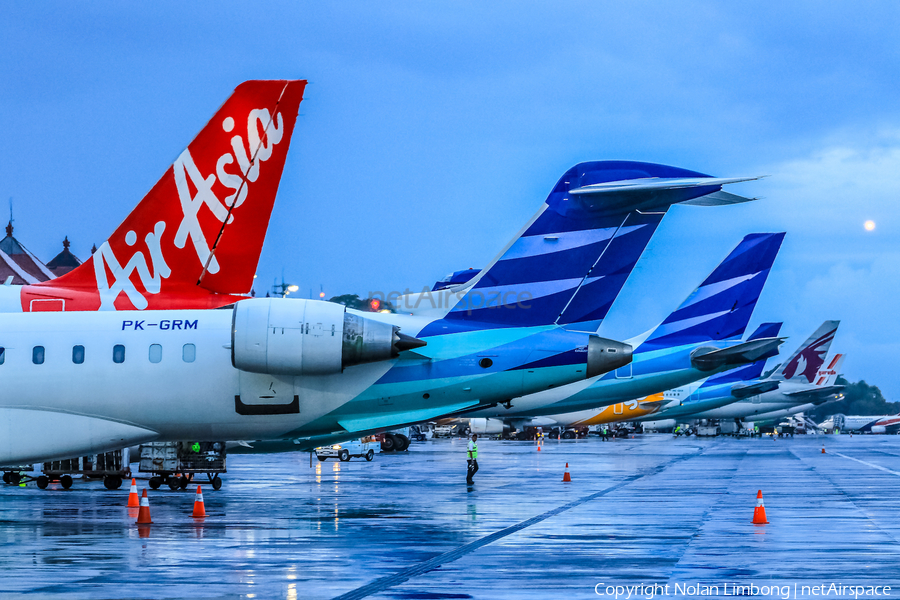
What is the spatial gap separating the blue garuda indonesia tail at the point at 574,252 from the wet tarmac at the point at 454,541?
4738 mm

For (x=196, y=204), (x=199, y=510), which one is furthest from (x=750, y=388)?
(x=196, y=204)

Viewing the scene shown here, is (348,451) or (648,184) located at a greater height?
(648,184)

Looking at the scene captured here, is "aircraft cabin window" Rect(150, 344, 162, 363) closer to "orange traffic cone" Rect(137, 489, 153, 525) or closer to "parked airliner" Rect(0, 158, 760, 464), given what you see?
"parked airliner" Rect(0, 158, 760, 464)

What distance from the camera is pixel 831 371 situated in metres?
115

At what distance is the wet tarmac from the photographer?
14773mm

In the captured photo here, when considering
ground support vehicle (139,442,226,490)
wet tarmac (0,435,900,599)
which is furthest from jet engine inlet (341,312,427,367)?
ground support vehicle (139,442,226,490)

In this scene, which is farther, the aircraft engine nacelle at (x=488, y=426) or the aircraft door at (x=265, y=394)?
the aircraft engine nacelle at (x=488, y=426)

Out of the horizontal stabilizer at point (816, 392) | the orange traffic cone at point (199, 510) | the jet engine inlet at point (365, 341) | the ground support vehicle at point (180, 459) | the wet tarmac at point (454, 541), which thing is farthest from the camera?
the horizontal stabilizer at point (816, 392)

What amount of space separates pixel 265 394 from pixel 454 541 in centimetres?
559

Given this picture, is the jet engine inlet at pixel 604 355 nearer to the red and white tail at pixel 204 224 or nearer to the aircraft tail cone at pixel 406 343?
the aircraft tail cone at pixel 406 343

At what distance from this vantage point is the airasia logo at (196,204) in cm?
2455

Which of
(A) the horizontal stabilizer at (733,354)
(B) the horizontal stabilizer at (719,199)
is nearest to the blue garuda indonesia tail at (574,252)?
(B) the horizontal stabilizer at (719,199)

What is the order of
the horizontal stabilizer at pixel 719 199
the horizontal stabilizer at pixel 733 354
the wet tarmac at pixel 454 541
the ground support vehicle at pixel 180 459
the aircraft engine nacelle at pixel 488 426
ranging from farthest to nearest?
the aircraft engine nacelle at pixel 488 426
the horizontal stabilizer at pixel 733 354
the ground support vehicle at pixel 180 459
the horizontal stabilizer at pixel 719 199
the wet tarmac at pixel 454 541

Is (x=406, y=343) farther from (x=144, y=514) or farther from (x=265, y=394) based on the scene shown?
(x=144, y=514)
